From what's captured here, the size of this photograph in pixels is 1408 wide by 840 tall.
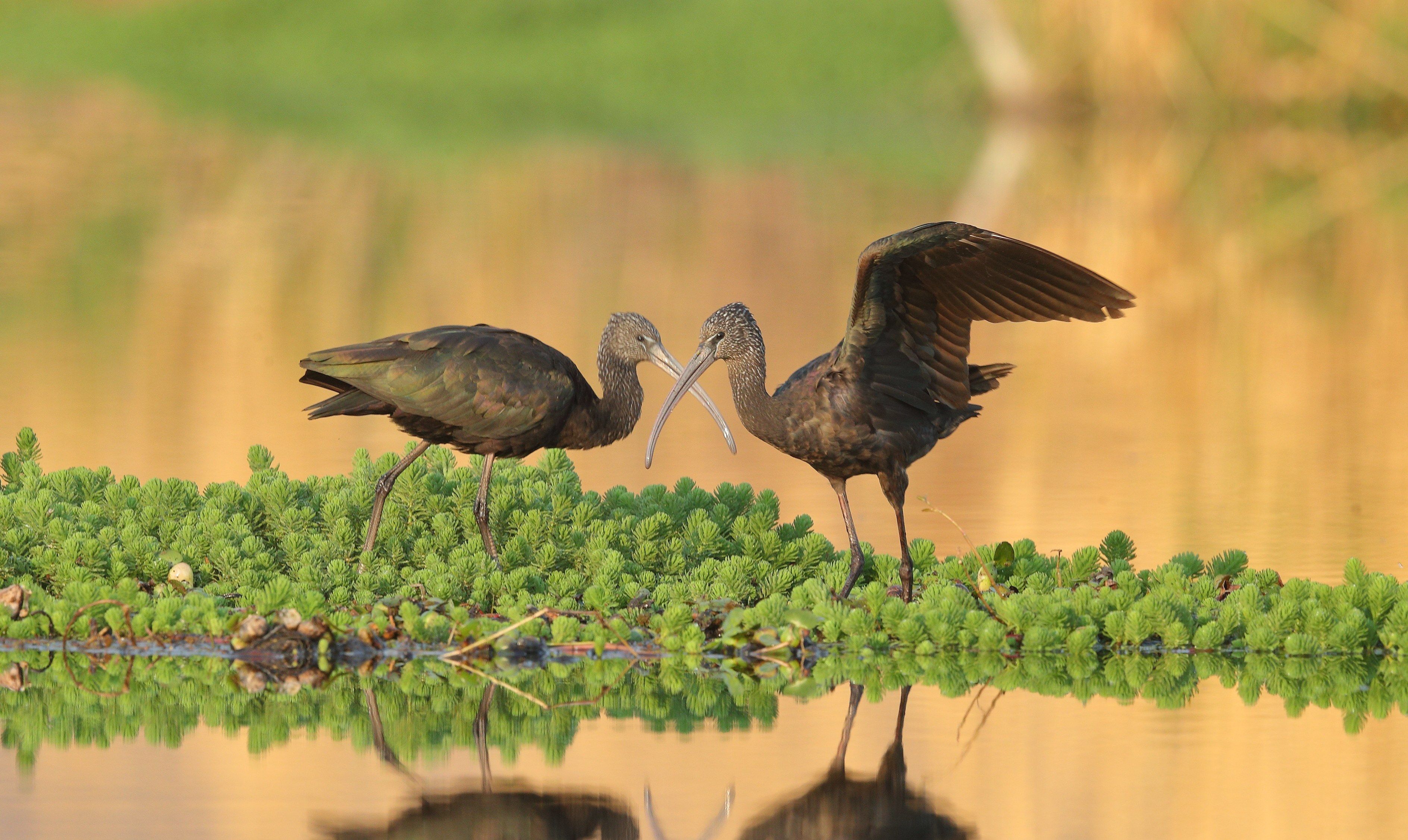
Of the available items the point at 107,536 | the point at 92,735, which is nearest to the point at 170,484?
the point at 107,536

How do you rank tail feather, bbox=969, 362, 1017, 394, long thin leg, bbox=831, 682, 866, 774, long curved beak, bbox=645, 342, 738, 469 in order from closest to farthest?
long thin leg, bbox=831, 682, 866, 774
tail feather, bbox=969, 362, 1017, 394
long curved beak, bbox=645, 342, 738, 469

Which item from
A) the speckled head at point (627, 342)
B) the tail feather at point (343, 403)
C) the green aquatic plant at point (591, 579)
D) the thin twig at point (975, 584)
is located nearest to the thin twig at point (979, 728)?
the green aquatic plant at point (591, 579)

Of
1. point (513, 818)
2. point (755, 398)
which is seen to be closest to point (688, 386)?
point (755, 398)

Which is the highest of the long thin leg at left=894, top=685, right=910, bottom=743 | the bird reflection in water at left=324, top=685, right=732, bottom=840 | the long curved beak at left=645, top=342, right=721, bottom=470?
the long curved beak at left=645, top=342, right=721, bottom=470

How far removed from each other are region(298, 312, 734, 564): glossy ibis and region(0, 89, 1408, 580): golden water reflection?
173 centimetres

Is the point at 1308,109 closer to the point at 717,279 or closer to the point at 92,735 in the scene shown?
the point at 717,279

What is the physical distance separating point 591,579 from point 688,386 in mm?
1094

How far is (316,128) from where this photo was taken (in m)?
33.7

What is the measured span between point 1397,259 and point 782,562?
46.3 feet

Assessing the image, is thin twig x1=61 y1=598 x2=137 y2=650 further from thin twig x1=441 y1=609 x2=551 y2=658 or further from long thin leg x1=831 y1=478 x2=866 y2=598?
long thin leg x1=831 y1=478 x2=866 y2=598

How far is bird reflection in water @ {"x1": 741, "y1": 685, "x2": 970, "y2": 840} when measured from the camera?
5.72 m

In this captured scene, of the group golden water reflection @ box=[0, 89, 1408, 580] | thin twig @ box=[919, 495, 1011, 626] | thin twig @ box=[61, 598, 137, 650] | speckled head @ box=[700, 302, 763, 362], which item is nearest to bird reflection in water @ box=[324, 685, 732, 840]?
thin twig @ box=[61, 598, 137, 650]

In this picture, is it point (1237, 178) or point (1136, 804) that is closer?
point (1136, 804)

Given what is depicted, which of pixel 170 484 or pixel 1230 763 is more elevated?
pixel 170 484
